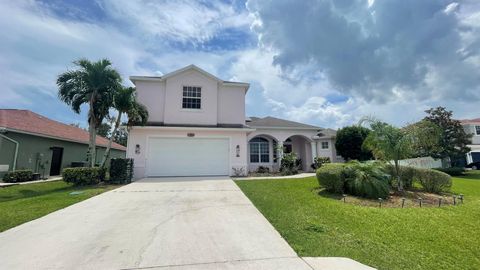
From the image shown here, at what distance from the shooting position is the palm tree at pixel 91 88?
13.5 metres

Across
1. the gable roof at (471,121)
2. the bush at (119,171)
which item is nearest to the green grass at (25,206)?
the bush at (119,171)

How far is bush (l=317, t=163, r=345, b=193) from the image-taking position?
28.6 ft

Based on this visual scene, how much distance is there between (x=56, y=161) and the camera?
18406mm

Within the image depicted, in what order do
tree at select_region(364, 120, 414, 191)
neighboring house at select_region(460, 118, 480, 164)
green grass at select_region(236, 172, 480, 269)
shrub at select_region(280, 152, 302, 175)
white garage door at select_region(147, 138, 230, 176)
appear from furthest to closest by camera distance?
neighboring house at select_region(460, 118, 480, 164) < shrub at select_region(280, 152, 302, 175) < white garage door at select_region(147, 138, 230, 176) < tree at select_region(364, 120, 414, 191) < green grass at select_region(236, 172, 480, 269)

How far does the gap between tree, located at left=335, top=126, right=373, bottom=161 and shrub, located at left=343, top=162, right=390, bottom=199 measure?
11.4 m

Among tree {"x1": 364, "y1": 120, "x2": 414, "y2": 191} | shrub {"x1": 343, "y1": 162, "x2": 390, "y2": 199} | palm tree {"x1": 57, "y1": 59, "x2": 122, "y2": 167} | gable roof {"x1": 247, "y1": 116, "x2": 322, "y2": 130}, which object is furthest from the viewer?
gable roof {"x1": 247, "y1": 116, "x2": 322, "y2": 130}

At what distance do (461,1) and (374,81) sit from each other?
6772mm

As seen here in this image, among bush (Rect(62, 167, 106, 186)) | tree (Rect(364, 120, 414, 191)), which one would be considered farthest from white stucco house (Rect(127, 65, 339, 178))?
tree (Rect(364, 120, 414, 191))

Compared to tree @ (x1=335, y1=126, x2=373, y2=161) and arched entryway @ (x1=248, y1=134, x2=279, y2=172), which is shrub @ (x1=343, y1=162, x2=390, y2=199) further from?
arched entryway @ (x1=248, y1=134, x2=279, y2=172)

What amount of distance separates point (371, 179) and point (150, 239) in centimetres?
774

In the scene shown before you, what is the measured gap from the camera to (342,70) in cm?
1614

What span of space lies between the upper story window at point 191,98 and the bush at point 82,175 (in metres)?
7.17

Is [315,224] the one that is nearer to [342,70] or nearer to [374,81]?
[342,70]

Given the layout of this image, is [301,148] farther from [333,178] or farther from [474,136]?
[474,136]
